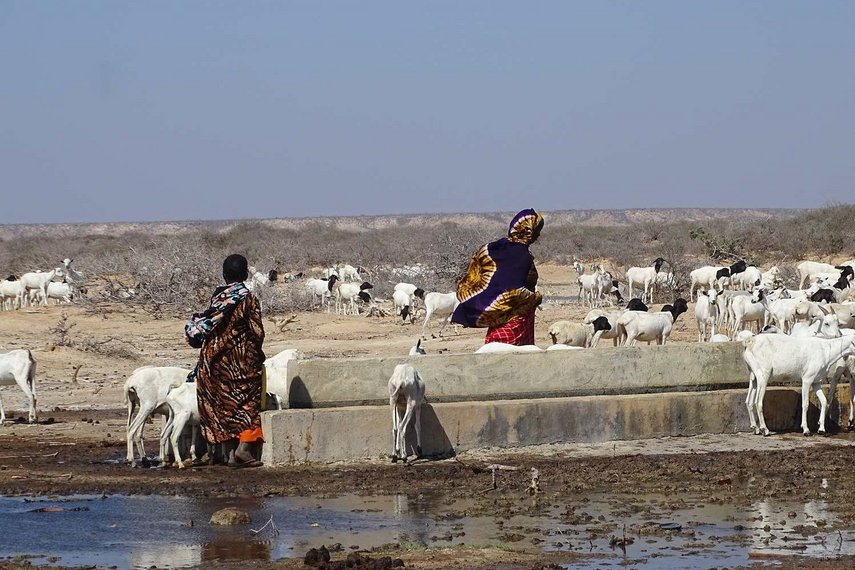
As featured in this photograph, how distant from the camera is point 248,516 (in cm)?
978

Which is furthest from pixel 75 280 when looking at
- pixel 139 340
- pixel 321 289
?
pixel 139 340

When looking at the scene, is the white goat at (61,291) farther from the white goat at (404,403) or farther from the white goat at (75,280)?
the white goat at (404,403)

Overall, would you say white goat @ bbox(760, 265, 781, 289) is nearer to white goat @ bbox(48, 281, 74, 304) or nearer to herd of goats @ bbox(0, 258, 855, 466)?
herd of goats @ bbox(0, 258, 855, 466)

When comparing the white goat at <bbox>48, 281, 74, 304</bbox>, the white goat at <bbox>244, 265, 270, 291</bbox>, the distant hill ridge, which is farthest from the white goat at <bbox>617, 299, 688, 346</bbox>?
the distant hill ridge

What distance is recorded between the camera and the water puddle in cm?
855

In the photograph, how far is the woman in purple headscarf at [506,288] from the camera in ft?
44.4

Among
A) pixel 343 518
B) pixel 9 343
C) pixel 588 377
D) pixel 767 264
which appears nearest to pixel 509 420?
pixel 588 377

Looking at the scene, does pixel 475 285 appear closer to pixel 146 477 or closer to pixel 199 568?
pixel 146 477

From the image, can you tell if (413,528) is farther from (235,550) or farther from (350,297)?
(350,297)

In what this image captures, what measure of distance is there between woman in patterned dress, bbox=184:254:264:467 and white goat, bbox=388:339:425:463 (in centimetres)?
118

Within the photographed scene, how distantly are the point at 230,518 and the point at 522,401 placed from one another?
12.8ft

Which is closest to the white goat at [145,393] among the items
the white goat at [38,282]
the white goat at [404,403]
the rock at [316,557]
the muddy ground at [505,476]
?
the muddy ground at [505,476]

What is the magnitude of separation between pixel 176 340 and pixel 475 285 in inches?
559

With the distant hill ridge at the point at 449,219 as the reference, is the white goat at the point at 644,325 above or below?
below
